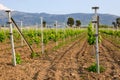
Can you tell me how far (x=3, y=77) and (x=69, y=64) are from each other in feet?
13.4

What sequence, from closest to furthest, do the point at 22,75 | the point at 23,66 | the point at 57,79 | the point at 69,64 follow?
the point at 57,79 < the point at 22,75 < the point at 23,66 < the point at 69,64

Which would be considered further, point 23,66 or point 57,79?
point 23,66

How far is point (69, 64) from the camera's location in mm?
14953

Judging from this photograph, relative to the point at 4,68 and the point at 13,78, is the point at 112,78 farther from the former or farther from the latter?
the point at 4,68

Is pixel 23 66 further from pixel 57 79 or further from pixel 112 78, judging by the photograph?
pixel 112 78

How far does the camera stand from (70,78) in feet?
37.3

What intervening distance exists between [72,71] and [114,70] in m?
1.59

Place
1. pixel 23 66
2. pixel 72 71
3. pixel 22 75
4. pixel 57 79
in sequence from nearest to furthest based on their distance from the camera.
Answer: pixel 57 79 < pixel 22 75 < pixel 72 71 < pixel 23 66

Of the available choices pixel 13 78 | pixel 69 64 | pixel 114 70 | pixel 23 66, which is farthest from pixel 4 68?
pixel 114 70

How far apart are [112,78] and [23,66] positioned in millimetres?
4236

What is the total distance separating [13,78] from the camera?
451 inches

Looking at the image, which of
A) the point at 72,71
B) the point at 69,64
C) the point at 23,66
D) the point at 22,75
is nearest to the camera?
the point at 22,75

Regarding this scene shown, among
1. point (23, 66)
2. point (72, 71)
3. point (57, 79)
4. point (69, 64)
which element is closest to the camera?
point (57, 79)

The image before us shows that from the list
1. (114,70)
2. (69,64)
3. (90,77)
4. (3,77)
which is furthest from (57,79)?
(69,64)
